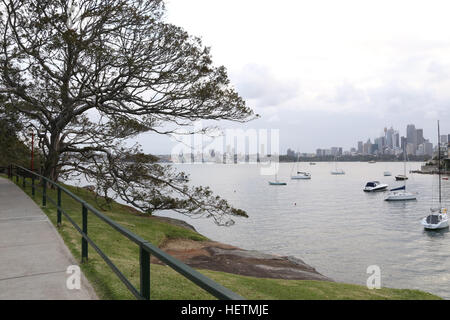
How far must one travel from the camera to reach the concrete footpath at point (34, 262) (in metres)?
4.93

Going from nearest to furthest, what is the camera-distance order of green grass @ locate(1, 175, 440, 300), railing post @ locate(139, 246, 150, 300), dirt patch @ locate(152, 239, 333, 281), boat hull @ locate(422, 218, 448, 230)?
railing post @ locate(139, 246, 150, 300) → green grass @ locate(1, 175, 440, 300) → dirt patch @ locate(152, 239, 333, 281) → boat hull @ locate(422, 218, 448, 230)

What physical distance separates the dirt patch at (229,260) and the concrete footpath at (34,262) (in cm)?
380

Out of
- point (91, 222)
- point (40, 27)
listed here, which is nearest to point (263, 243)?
point (91, 222)

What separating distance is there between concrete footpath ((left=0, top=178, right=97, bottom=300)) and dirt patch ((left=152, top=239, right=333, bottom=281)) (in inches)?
150

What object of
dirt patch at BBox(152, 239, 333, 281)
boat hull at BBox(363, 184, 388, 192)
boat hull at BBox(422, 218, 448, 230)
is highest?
dirt patch at BBox(152, 239, 333, 281)

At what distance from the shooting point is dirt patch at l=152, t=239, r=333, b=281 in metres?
10.8

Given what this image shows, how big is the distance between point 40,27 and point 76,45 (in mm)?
1544

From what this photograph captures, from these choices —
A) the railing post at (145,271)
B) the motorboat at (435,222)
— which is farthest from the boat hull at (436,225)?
the railing post at (145,271)

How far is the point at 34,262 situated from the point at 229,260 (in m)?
6.42

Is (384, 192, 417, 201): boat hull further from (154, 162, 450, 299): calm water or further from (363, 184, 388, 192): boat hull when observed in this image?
(363, 184, 388, 192): boat hull

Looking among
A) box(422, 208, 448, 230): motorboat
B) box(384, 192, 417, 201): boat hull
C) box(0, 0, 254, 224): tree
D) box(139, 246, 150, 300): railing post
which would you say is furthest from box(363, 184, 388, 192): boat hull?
box(139, 246, 150, 300): railing post

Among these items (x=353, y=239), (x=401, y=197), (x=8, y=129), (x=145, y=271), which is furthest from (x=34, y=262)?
(x=401, y=197)

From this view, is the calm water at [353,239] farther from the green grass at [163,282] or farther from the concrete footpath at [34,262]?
the concrete footpath at [34,262]

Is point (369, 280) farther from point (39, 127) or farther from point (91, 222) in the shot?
point (39, 127)
